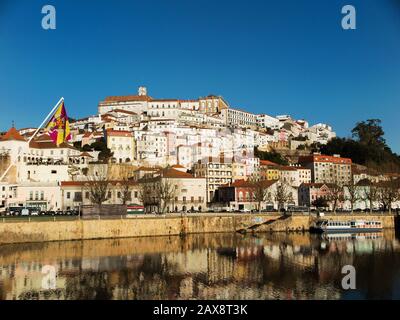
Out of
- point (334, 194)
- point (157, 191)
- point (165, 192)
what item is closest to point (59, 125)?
point (165, 192)

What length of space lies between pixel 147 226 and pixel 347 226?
20939mm

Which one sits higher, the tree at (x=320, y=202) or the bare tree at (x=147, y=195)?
the bare tree at (x=147, y=195)

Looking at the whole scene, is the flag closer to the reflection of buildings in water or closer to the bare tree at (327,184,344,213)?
the reflection of buildings in water

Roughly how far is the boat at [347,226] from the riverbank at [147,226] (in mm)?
1154

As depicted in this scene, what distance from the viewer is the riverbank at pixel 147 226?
34688mm

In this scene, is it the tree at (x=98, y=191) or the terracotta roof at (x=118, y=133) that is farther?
the terracotta roof at (x=118, y=133)

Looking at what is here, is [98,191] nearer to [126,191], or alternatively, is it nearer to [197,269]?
[126,191]

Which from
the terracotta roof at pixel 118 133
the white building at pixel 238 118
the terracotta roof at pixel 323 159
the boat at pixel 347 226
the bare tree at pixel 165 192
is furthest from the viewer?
the white building at pixel 238 118

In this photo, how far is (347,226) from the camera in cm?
4647

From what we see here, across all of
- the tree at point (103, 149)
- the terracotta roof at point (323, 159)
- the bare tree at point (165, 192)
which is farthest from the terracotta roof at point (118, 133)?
the terracotta roof at point (323, 159)

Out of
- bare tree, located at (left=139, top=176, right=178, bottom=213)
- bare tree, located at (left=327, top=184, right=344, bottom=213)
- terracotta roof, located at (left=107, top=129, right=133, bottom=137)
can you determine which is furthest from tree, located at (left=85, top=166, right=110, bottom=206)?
bare tree, located at (left=327, top=184, right=344, bottom=213)

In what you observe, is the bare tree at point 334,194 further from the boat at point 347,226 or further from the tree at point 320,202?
the boat at point 347,226

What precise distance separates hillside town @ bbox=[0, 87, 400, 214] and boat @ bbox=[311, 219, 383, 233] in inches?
297

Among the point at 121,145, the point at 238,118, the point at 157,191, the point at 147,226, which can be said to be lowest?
the point at 147,226
